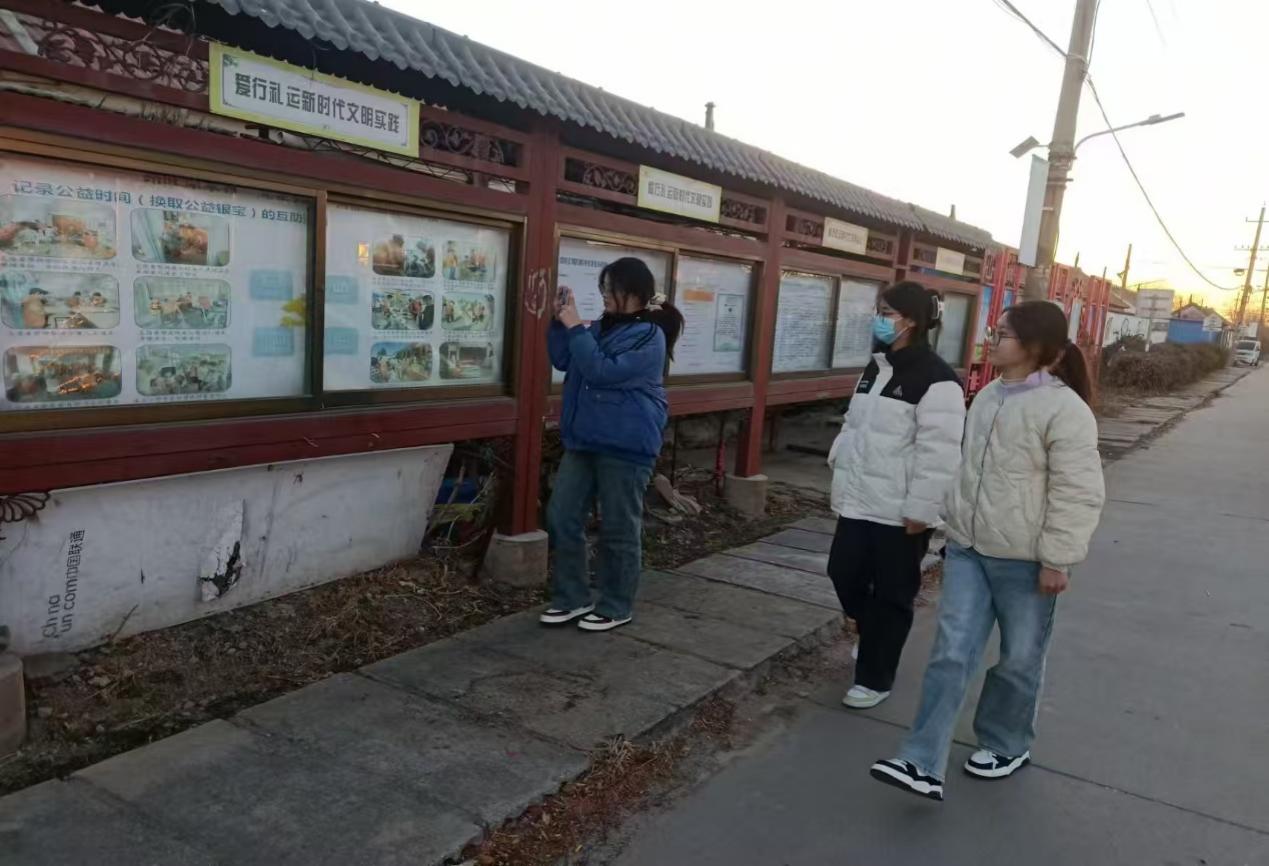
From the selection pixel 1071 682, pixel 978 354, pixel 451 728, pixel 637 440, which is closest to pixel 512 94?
pixel 637 440

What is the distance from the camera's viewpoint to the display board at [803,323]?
7.14m

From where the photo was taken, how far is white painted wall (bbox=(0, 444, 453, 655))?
317cm

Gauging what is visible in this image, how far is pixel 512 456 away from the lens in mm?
4734

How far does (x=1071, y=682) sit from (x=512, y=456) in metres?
2.96

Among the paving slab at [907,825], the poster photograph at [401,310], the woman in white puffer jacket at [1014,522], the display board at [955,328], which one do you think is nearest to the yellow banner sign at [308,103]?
the poster photograph at [401,310]

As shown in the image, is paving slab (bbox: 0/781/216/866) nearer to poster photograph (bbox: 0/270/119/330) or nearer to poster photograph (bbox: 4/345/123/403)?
poster photograph (bbox: 4/345/123/403)

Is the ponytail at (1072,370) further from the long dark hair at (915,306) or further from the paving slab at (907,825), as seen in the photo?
the paving slab at (907,825)

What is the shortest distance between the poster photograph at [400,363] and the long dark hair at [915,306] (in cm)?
218

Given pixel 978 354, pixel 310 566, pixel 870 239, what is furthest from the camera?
pixel 978 354

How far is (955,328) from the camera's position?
1055 centimetres

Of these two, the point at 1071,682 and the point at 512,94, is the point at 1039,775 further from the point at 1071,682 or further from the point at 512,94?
the point at 512,94

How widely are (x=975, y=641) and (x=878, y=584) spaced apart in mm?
612

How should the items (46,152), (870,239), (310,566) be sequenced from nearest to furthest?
(46,152)
(310,566)
(870,239)

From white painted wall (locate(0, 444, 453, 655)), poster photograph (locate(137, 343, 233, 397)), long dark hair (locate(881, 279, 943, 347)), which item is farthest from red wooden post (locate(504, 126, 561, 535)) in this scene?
long dark hair (locate(881, 279, 943, 347))
